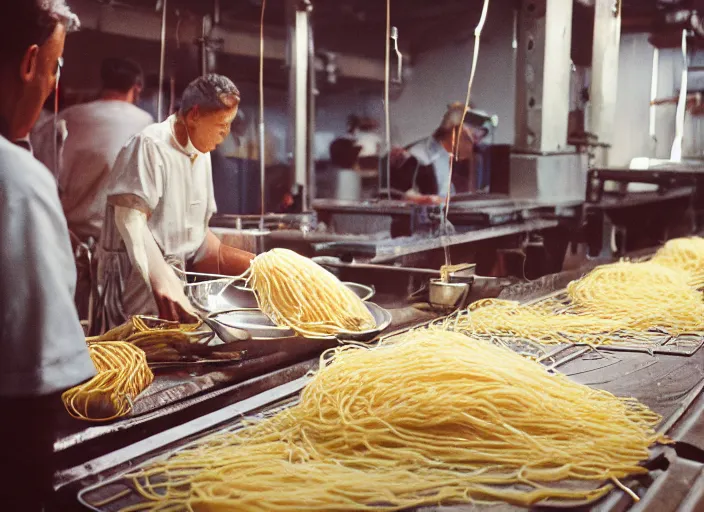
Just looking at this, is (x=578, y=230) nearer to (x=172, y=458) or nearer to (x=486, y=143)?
(x=486, y=143)

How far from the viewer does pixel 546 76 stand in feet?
21.5

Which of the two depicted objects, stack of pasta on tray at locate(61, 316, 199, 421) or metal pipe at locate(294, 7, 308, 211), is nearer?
stack of pasta on tray at locate(61, 316, 199, 421)

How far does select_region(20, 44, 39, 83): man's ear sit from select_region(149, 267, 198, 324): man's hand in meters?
1.26

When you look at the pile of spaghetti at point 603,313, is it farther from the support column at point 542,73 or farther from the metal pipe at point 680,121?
the metal pipe at point 680,121

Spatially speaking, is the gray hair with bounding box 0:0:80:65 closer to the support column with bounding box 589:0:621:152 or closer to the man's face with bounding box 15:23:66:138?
the man's face with bounding box 15:23:66:138

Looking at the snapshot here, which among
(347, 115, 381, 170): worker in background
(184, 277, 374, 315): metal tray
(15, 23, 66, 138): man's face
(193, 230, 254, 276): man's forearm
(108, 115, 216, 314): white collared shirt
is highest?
(347, 115, 381, 170): worker in background

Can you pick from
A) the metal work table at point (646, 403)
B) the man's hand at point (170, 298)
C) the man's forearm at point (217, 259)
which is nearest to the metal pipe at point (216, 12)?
the man's forearm at point (217, 259)

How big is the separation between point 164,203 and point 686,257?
360 centimetres

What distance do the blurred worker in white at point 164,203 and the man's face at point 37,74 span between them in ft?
3.90

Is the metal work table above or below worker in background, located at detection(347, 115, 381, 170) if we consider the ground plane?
below

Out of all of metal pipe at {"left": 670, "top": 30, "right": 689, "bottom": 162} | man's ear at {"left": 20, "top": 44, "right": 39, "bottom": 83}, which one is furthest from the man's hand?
metal pipe at {"left": 670, "top": 30, "right": 689, "bottom": 162}

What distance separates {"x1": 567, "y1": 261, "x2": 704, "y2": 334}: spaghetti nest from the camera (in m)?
3.13

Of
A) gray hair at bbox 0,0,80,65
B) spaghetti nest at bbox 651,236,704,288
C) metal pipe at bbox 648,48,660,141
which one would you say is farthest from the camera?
metal pipe at bbox 648,48,660,141

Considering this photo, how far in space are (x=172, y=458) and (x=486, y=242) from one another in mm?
3674
